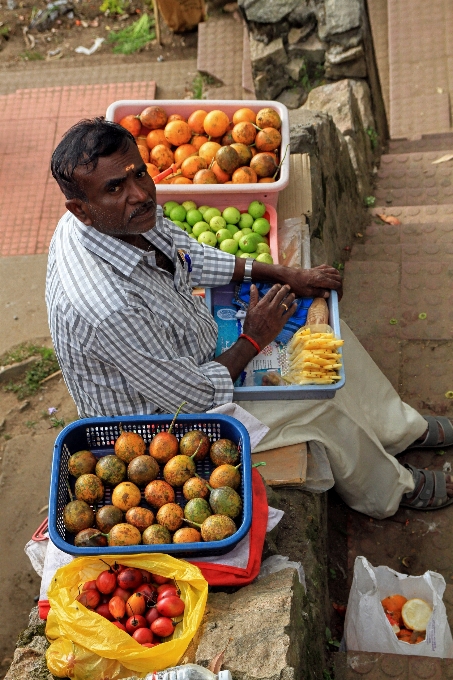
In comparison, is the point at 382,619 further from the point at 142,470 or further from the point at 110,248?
the point at 110,248

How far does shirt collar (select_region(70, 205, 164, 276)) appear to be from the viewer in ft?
8.93

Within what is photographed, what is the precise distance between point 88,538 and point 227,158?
2.44 metres

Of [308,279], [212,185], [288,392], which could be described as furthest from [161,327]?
[212,185]

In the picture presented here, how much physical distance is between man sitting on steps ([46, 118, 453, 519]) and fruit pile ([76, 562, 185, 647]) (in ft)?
2.36

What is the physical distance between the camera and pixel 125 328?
2.65m

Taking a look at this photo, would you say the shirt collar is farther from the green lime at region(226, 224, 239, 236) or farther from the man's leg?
the green lime at region(226, 224, 239, 236)

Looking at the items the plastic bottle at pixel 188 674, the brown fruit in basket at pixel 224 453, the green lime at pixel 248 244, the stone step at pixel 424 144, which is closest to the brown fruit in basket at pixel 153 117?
the green lime at pixel 248 244

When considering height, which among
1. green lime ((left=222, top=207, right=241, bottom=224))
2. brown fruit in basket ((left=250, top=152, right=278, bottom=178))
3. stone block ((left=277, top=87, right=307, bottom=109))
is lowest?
stone block ((left=277, top=87, right=307, bottom=109))

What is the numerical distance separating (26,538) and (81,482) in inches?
67.5

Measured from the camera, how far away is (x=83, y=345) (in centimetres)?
270

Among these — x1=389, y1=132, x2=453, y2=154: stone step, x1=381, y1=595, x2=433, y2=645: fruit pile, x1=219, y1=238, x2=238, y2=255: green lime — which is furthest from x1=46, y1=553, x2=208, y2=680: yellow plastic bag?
x1=389, y1=132, x2=453, y2=154: stone step

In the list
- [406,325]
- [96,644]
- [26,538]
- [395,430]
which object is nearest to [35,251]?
[26,538]

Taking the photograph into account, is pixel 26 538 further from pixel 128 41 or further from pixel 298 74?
pixel 128 41

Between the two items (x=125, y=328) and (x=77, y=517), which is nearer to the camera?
(x=77, y=517)
